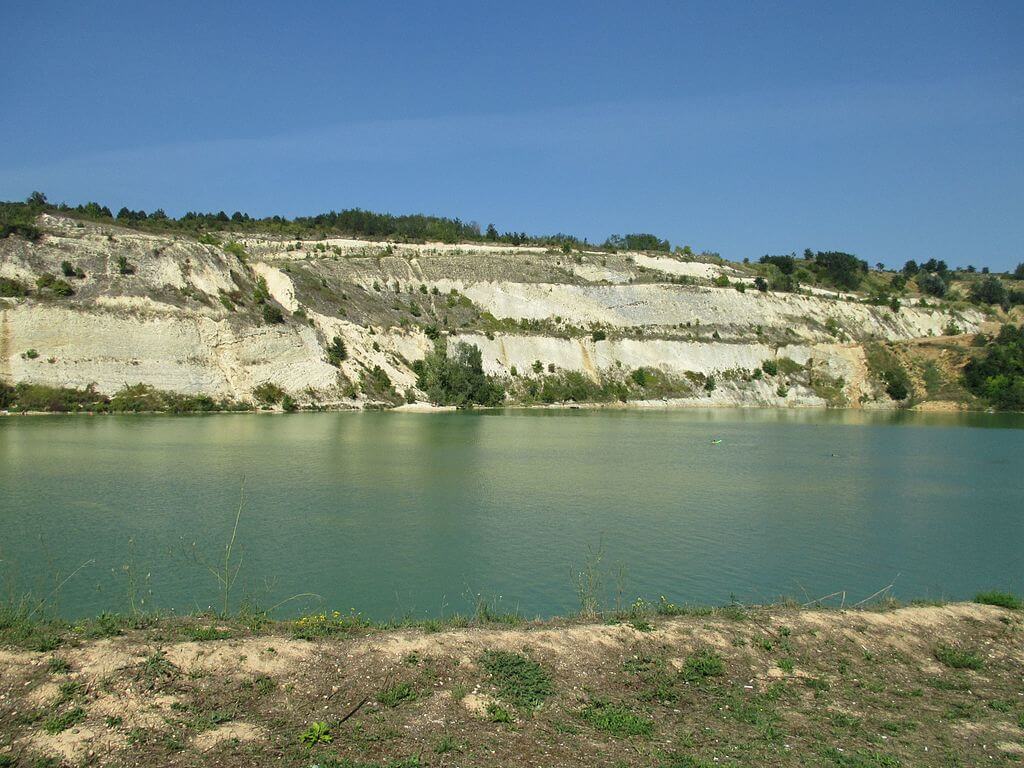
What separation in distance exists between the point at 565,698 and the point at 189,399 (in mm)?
45833

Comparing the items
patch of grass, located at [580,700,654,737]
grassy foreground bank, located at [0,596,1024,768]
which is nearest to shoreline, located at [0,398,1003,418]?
grassy foreground bank, located at [0,596,1024,768]

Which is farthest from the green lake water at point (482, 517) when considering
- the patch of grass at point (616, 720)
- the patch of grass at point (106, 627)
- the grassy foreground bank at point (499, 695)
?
the patch of grass at point (616, 720)

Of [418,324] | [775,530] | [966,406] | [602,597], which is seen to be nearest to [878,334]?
[966,406]

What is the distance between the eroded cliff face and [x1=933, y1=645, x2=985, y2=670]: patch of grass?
47.2 meters

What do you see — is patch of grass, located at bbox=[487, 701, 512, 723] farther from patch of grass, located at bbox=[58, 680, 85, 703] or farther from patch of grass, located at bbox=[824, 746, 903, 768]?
patch of grass, located at bbox=[58, 680, 85, 703]

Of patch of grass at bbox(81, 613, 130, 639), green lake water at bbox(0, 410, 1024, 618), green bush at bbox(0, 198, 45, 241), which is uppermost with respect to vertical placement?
green bush at bbox(0, 198, 45, 241)

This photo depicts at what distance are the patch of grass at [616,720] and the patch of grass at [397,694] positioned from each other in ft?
5.41

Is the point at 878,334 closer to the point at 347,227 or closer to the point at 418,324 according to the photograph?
the point at 418,324

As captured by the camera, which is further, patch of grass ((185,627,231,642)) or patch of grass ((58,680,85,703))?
patch of grass ((185,627,231,642))

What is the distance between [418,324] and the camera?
6612cm

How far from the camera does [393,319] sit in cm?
6500

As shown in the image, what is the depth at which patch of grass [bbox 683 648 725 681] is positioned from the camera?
8.23m

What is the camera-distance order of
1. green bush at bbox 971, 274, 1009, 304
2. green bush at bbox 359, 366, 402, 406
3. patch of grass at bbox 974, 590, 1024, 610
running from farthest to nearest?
green bush at bbox 971, 274, 1009, 304, green bush at bbox 359, 366, 402, 406, patch of grass at bbox 974, 590, 1024, 610

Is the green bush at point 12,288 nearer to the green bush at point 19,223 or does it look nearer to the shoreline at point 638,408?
the green bush at point 19,223
